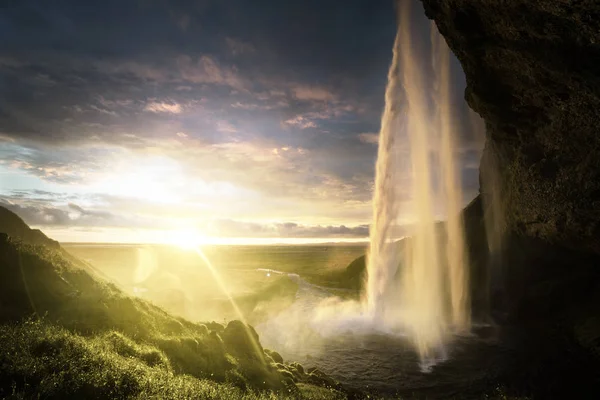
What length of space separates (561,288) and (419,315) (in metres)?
13.8

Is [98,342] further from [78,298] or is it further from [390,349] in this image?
[390,349]

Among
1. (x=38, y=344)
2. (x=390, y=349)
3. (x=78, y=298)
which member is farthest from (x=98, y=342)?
(x=390, y=349)

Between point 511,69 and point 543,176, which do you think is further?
point 543,176

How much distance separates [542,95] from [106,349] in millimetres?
23839

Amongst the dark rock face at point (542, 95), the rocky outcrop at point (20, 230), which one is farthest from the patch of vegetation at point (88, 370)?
the dark rock face at point (542, 95)

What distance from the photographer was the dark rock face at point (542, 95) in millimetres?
13844

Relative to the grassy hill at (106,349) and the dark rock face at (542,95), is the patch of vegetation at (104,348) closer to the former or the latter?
the grassy hill at (106,349)

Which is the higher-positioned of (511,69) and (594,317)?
(511,69)

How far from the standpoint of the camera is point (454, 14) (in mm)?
18297

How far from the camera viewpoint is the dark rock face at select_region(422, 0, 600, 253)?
13.8 metres

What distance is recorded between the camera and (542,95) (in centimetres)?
1750

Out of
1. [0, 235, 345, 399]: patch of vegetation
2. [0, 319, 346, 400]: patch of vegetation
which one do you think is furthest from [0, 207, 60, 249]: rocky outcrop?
[0, 319, 346, 400]: patch of vegetation

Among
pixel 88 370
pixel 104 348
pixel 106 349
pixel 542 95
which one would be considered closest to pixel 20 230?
pixel 104 348

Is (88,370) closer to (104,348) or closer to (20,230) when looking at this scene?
(104,348)
